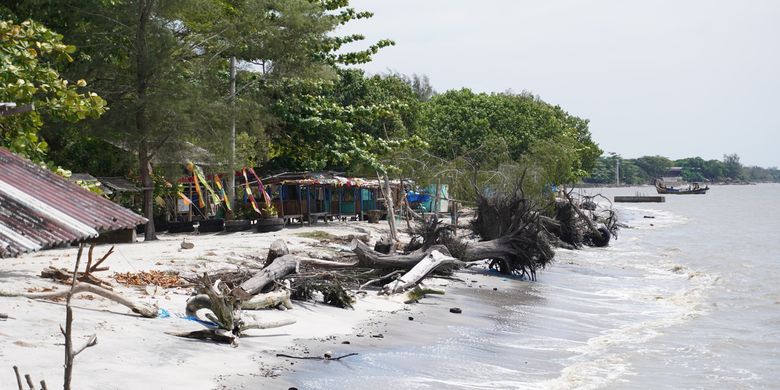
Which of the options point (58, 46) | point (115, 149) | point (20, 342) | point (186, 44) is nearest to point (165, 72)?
point (186, 44)

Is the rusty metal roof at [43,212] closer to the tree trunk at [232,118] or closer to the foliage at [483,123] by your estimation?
the tree trunk at [232,118]

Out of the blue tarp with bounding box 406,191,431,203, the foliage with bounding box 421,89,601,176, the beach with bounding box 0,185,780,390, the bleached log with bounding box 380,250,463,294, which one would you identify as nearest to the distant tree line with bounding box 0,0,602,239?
the beach with bounding box 0,185,780,390

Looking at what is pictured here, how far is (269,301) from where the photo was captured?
560 inches

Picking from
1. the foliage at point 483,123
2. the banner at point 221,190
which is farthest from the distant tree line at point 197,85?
the foliage at point 483,123

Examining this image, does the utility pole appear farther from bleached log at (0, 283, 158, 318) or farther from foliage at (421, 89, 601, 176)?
foliage at (421, 89, 601, 176)

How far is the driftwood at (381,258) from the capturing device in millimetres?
19250

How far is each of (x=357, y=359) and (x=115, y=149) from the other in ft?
62.6

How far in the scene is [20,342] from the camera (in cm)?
942

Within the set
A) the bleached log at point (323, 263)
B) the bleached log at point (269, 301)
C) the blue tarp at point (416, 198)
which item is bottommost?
the bleached log at point (269, 301)

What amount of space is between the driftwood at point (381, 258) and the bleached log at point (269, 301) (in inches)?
180

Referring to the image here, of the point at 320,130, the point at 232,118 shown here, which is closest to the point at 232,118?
the point at 232,118

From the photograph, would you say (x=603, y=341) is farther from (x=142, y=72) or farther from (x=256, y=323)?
(x=142, y=72)

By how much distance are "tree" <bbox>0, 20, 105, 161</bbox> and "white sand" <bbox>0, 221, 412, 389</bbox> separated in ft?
7.58

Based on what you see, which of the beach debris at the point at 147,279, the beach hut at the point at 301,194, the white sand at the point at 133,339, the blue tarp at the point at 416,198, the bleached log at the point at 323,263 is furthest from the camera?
the blue tarp at the point at 416,198
